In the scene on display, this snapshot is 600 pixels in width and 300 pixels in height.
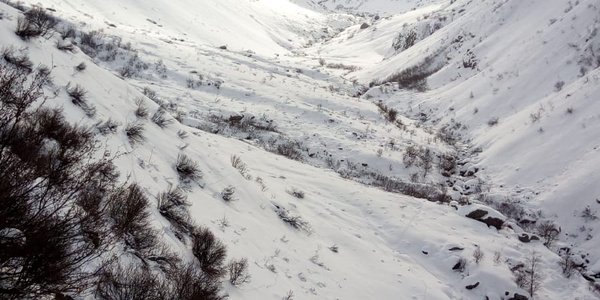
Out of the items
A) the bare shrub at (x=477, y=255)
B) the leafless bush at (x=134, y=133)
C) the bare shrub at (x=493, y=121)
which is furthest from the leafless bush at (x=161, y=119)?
the bare shrub at (x=493, y=121)

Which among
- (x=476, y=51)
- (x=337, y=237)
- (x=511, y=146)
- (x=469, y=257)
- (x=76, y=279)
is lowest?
(x=337, y=237)

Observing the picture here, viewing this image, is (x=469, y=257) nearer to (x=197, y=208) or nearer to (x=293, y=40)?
(x=197, y=208)

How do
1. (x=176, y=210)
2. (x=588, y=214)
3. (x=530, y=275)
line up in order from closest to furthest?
(x=176, y=210) < (x=530, y=275) < (x=588, y=214)

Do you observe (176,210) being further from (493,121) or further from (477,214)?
(493,121)

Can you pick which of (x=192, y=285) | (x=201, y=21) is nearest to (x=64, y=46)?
(x=192, y=285)

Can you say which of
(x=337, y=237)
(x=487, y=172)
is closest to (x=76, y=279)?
(x=337, y=237)

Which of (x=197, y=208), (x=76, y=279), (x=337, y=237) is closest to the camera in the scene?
(x=76, y=279)
